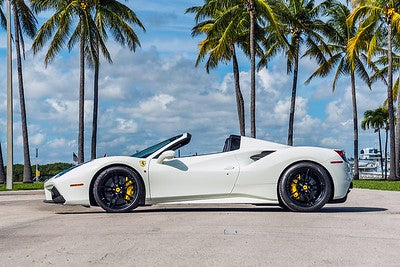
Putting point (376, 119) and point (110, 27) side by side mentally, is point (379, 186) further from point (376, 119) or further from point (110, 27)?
point (376, 119)

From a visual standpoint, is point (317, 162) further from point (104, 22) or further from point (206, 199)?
point (104, 22)

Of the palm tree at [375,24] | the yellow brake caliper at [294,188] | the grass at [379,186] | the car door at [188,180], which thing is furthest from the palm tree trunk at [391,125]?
the car door at [188,180]

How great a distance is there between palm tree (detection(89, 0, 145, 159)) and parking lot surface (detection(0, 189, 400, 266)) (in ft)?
75.3

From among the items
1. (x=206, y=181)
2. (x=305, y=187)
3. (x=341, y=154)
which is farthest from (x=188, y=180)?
(x=341, y=154)

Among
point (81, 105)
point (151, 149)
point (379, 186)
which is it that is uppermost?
point (81, 105)

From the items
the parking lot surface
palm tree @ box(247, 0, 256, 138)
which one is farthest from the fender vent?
palm tree @ box(247, 0, 256, 138)

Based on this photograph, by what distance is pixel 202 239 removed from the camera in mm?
6156

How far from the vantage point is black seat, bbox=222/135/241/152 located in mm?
9625

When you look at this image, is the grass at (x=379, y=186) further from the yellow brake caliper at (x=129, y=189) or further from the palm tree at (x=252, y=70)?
the yellow brake caliper at (x=129, y=189)

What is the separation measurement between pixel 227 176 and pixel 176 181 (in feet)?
2.58

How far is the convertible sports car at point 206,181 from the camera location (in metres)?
9.16

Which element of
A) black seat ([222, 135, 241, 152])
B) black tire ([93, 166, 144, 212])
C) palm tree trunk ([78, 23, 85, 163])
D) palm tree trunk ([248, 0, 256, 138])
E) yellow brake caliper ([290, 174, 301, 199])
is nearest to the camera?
black tire ([93, 166, 144, 212])

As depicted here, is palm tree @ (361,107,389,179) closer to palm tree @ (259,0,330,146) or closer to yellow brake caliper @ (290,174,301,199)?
palm tree @ (259,0,330,146)

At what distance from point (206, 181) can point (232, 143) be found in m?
0.85
